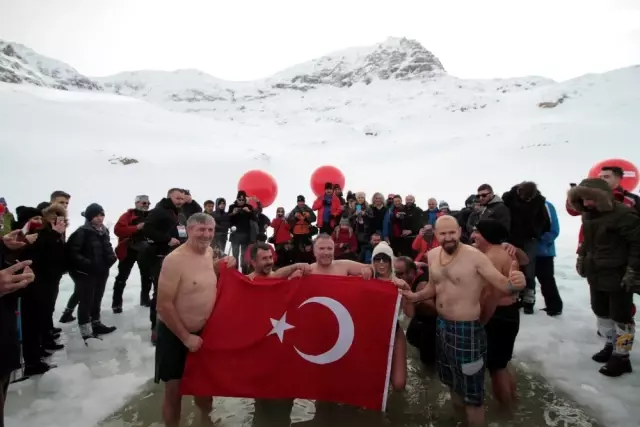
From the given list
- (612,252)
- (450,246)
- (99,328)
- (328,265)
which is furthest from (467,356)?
(99,328)

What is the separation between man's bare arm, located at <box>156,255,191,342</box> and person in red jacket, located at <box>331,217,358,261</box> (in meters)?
4.48

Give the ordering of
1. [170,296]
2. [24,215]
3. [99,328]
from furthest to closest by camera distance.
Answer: [99,328], [24,215], [170,296]

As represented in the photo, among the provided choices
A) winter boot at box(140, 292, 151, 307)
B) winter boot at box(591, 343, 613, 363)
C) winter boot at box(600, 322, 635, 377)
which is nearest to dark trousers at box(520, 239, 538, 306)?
winter boot at box(591, 343, 613, 363)

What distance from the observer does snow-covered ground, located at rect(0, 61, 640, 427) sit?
12.9 feet

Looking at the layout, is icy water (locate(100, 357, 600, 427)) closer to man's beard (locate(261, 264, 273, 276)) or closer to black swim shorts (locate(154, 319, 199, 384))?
black swim shorts (locate(154, 319, 199, 384))

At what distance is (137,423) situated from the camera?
131 inches

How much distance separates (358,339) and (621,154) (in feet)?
83.1

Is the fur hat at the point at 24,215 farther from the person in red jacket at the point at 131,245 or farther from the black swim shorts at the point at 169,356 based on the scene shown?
the black swim shorts at the point at 169,356

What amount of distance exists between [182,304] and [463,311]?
7.31ft

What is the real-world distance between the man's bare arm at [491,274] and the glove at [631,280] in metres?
1.47

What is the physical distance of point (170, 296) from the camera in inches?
117

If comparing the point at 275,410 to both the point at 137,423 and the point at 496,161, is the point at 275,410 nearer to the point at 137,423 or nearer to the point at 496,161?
the point at 137,423

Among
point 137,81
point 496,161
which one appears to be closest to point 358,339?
point 496,161

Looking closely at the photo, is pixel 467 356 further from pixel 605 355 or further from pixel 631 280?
pixel 605 355
